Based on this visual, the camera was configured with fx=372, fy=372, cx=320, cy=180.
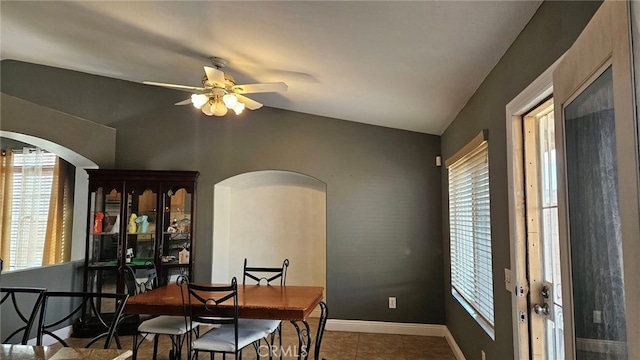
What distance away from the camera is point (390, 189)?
4453 mm

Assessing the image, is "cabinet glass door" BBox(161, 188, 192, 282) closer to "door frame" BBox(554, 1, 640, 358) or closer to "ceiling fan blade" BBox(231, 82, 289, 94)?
"ceiling fan blade" BBox(231, 82, 289, 94)

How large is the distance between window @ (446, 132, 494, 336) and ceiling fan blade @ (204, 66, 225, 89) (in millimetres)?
1911

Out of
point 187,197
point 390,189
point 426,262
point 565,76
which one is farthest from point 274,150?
point 565,76

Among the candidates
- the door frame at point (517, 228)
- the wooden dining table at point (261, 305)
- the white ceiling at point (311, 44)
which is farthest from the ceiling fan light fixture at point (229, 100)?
the door frame at point (517, 228)

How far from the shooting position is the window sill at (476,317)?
249 cm

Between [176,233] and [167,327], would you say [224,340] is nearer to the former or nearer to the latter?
[167,327]

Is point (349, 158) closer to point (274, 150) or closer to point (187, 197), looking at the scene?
point (274, 150)

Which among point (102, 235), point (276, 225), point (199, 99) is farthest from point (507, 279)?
point (102, 235)

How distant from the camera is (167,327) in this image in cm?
302

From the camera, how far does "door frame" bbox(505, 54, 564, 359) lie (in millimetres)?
1950

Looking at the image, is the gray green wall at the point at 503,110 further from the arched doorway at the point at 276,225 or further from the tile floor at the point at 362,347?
the arched doorway at the point at 276,225

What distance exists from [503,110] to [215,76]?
1.97 m

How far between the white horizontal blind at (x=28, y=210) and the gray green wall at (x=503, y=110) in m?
5.07

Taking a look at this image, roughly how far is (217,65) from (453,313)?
130 inches
